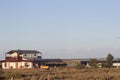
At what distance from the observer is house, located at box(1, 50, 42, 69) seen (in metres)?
90.1

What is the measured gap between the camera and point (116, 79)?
3881 centimetres

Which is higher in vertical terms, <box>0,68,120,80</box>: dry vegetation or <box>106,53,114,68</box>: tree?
<box>106,53,114,68</box>: tree

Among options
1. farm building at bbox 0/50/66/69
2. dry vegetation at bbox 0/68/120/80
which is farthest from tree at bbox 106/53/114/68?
dry vegetation at bbox 0/68/120/80

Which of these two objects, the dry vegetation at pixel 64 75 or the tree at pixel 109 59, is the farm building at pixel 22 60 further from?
the dry vegetation at pixel 64 75

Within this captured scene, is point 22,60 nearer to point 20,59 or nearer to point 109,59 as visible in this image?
point 20,59

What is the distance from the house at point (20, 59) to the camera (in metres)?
90.1

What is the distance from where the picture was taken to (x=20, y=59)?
9119cm

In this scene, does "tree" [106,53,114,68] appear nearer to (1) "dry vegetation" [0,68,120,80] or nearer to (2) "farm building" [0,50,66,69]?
(2) "farm building" [0,50,66,69]

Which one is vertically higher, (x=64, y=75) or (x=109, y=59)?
(x=109, y=59)

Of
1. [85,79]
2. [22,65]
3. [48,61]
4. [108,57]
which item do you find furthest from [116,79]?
[48,61]

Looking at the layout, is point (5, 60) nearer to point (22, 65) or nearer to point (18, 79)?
point (22, 65)

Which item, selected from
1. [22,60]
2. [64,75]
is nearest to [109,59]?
[22,60]

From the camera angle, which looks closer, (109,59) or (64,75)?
(64,75)

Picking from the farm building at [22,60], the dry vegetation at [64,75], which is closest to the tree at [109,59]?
the farm building at [22,60]
